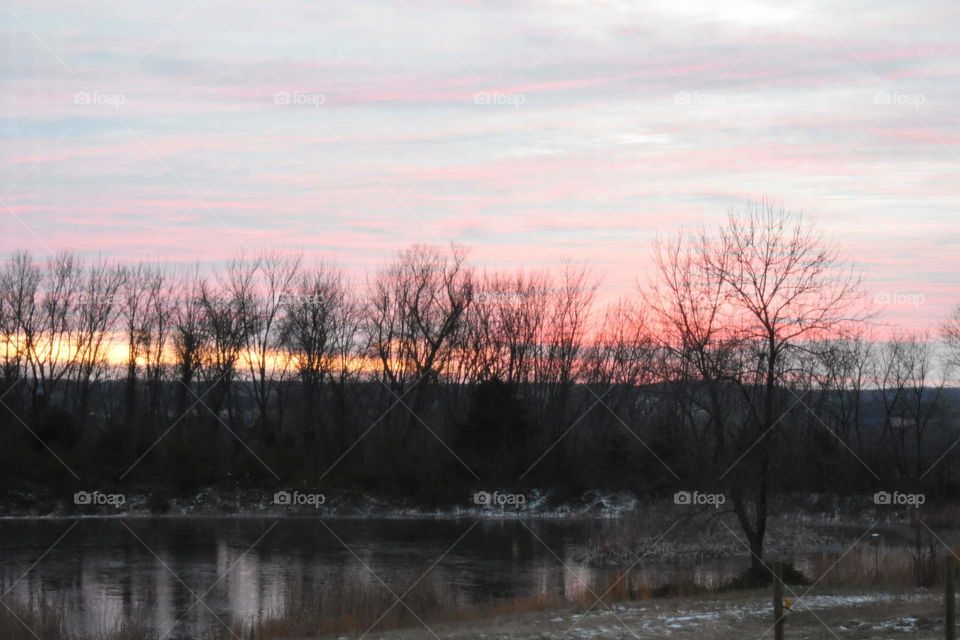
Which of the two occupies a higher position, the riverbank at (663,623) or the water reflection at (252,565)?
the riverbank at (663,623)

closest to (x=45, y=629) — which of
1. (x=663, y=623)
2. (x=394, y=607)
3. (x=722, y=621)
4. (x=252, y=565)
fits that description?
(x=394, y=607)

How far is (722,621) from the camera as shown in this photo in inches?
794

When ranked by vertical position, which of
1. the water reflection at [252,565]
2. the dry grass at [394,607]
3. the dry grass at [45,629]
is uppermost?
the dry grass at [45,629]

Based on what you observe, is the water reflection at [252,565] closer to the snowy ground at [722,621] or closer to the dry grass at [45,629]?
the dry grass at [45,629]

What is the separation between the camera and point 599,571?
34.6m

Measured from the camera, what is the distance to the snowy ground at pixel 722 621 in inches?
734

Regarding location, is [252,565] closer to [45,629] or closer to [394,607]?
[394,607]

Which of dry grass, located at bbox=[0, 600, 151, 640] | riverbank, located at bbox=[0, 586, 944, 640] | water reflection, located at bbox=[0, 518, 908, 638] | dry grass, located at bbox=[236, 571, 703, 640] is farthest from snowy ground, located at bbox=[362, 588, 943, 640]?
water reflection, located at bbox=[0, 518, 908, 638]

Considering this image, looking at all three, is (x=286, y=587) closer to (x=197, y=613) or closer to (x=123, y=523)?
(x=197, y=613)

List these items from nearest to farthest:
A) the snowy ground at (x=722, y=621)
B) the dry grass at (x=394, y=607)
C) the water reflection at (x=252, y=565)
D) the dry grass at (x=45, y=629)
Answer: the snowy ground at (x=722, y=621) → the dry grass at (x=45, y=629) → the dry grass at (x=394, y=607) → the water reflection at (x=252, y=565)

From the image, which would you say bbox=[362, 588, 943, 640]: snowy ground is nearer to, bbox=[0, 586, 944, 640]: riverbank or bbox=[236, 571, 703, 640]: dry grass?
bbox=[0, 586, 944, 640]: riverbank

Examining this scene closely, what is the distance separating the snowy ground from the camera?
18641 millimetres

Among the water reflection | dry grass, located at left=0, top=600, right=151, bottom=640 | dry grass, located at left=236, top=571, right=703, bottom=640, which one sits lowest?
the water reflection

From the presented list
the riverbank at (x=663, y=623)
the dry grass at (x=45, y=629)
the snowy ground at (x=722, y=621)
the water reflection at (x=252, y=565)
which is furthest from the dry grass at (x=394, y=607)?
the dry grass at (x=45, y=629)
